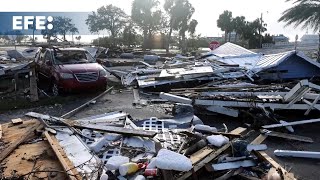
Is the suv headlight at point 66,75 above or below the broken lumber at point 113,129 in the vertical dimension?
above

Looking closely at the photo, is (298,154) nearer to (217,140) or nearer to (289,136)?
(289,136)

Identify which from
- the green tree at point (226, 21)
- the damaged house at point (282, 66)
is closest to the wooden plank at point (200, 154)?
the damaged house at point (282, 66)

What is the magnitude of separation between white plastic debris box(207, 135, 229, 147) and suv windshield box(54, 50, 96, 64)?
856cm

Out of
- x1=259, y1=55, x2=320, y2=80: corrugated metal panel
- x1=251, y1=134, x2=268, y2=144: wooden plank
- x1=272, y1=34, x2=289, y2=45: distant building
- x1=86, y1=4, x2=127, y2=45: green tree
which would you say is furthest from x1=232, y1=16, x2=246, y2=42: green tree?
x1=251, y1=134, x2=268, y2=144: wooden plank

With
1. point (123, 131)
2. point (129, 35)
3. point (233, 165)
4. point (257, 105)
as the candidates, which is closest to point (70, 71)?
point (123, 131)

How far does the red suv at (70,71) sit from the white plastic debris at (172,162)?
26.0 feet

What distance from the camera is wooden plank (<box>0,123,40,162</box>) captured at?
17.4ft

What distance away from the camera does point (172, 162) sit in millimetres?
4617

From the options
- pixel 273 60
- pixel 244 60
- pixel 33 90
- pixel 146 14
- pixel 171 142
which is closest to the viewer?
pixel 171 142

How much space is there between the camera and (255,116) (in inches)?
326

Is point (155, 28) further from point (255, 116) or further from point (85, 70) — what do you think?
point (255, 116)

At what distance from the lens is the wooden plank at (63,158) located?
14.6 ft

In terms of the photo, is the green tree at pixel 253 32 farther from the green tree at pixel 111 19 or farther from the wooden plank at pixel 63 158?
the wooden plank at pixel 63 158

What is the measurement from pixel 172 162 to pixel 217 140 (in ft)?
4.45
